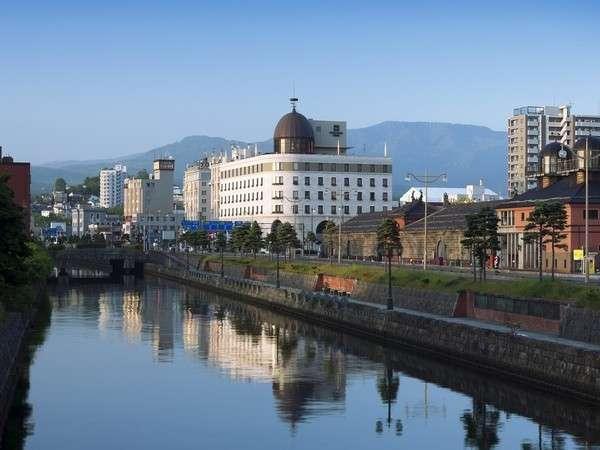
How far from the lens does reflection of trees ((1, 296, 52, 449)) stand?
47.9 m

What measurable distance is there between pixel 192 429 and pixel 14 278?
12.3 m

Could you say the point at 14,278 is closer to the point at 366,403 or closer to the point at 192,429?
the point at 192,429

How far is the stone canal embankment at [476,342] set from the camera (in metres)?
54.6

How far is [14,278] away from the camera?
5472cm

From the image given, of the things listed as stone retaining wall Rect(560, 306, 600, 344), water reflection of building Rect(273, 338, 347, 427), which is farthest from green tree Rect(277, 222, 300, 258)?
stone retaining wall Rect(560, 306, 600, 344)

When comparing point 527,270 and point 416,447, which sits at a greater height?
point 527,270

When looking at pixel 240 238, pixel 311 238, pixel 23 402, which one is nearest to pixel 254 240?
pixel 240 238

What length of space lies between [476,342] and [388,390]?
8153 millimetres

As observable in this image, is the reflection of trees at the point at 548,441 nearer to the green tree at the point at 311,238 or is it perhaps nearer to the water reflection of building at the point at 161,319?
the water reflection of building at the point at 161,319

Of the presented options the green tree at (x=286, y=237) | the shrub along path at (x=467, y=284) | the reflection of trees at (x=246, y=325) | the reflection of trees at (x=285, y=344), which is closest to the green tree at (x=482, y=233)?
the shrub along path at (x=467, y=284)

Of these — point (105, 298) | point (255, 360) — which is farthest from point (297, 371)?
point (105, 298)

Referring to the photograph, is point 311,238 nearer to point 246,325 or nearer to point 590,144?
point 590,144

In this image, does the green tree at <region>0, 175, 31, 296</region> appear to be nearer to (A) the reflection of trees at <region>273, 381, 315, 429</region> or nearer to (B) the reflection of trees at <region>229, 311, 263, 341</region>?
(A) the reflection of trees at <region>273, 381, 315, 429</region>

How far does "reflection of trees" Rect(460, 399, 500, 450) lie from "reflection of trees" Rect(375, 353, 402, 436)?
3.30 m
